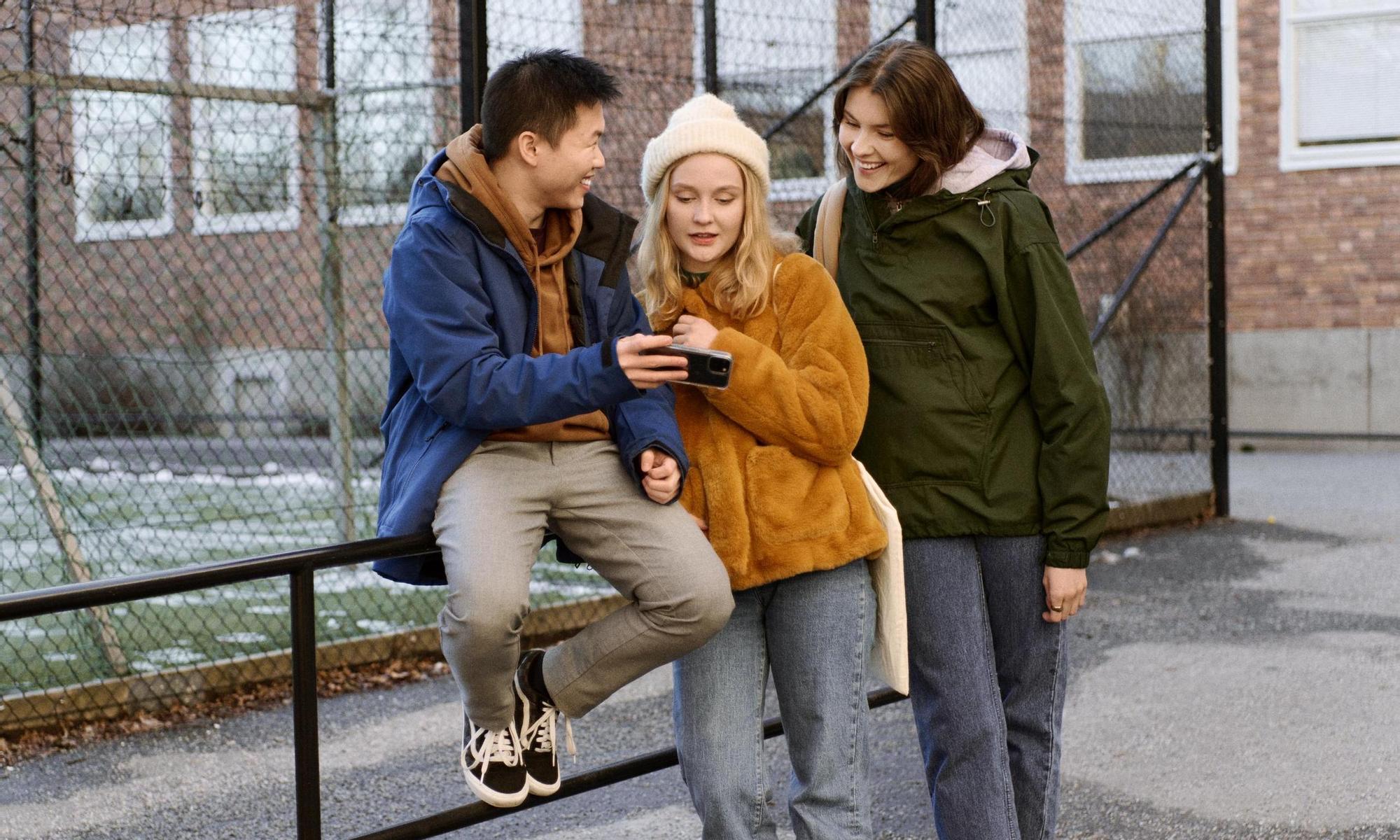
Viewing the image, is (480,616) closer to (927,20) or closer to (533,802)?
(533,802)

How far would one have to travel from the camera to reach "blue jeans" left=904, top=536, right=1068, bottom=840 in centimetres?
285

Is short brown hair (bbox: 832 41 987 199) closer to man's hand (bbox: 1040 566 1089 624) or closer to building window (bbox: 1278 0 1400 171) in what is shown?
man's hand (bbox: 1040 566 1089 624)

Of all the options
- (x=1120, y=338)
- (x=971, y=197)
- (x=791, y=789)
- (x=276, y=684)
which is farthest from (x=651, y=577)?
(x=1120, y=338)

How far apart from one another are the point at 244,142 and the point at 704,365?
707 cm

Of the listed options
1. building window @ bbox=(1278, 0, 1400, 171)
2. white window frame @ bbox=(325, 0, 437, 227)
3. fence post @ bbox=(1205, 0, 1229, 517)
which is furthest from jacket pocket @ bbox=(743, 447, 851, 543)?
building window @ bbox=(1278, 0, 1400, 171)

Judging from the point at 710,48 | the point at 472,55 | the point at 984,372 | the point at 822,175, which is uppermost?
the point at 710,48

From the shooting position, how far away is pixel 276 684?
5141mm

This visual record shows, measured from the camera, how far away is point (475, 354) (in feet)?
7.52

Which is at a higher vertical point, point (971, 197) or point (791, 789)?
point (971, 197)

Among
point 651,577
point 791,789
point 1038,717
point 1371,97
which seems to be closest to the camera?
point 651,577

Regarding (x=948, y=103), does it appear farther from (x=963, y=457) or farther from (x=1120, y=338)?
(x=1120, y=338)

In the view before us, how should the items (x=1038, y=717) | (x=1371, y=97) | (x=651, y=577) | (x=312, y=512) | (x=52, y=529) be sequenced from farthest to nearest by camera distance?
(x=1371, y=97) < (x=312, y=512) < (x=52, y=529) < (x=1038, y=717) < (x=651, y=577)

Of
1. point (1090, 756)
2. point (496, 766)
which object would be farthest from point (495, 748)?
point (1090, 756)

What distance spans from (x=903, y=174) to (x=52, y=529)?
3461 millimetres
